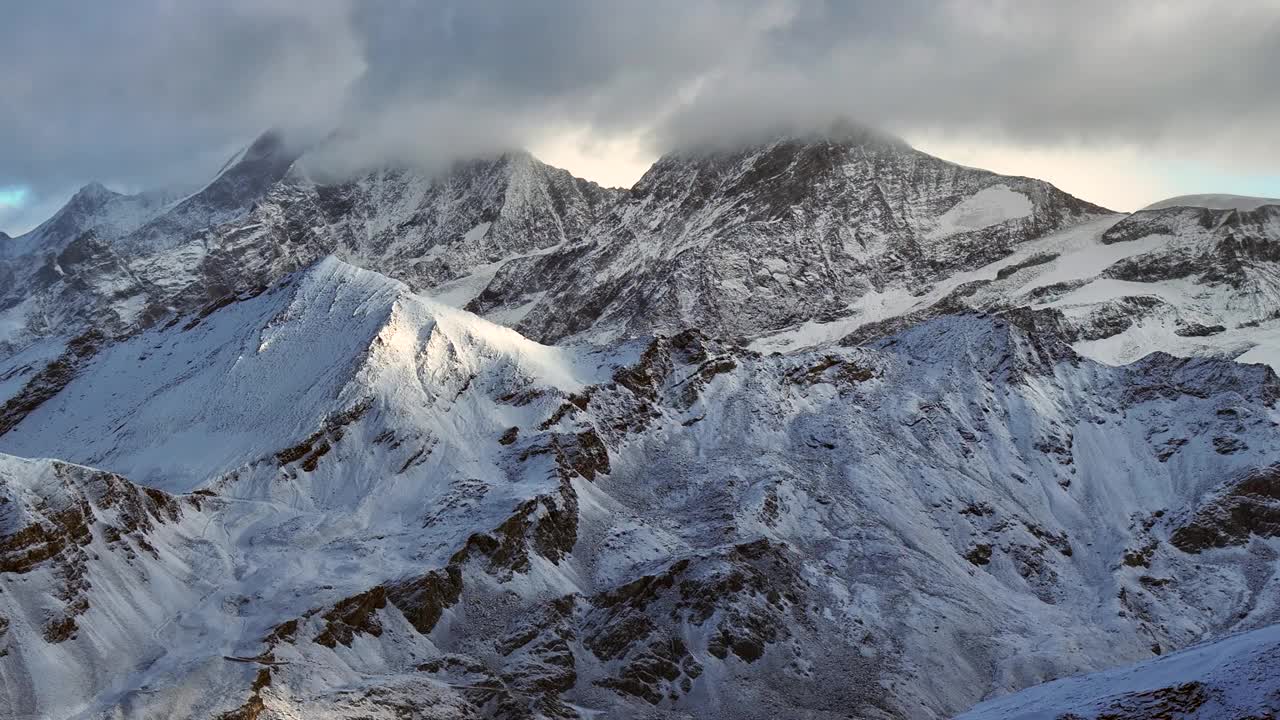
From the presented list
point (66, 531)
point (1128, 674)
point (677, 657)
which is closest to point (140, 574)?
point (66, 531)

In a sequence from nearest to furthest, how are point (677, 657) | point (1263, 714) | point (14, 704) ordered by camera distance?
point (1263, 714) < point (14, 704) < point (677, 657)

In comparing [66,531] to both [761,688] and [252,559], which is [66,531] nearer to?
[252,559]

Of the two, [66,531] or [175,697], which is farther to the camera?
[66,531]

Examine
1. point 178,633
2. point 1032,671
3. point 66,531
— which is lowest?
point 1032,671

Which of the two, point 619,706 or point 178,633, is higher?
point 178,633

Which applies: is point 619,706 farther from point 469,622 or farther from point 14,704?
point 14,704

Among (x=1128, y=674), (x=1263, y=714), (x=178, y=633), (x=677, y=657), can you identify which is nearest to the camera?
(x=1263, y=714)
